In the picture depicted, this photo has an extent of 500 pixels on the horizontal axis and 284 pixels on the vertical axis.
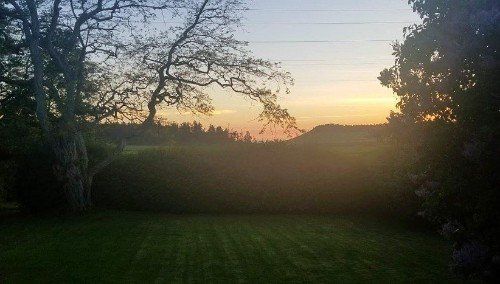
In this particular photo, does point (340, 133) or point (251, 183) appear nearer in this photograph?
point (251, 183)

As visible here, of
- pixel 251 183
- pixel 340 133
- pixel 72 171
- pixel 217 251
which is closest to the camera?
pixel 217 251

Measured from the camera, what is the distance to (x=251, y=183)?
82.5ft

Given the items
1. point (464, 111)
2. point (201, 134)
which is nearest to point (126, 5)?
point (464, 111)

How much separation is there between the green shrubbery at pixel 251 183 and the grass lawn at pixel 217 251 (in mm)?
2693

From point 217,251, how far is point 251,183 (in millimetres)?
10549

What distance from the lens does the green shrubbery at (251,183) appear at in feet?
82.4

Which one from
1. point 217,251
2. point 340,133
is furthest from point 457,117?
point 340,133

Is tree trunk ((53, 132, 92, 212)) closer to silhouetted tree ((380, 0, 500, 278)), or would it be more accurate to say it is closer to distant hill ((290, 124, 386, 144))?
distant hill ((290, 124, 386, 144))

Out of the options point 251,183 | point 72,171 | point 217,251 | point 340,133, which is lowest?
point 217,251

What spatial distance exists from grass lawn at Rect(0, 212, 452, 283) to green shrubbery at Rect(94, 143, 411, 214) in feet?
8.84

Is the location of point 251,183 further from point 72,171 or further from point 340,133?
point 340,133

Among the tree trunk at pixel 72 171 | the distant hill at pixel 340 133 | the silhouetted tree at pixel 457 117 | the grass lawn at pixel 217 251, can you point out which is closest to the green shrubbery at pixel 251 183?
the tree trunk at pixel 72 171

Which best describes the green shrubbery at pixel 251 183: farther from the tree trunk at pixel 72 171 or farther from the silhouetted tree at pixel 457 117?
the silhouetted tree at pixel 457 117

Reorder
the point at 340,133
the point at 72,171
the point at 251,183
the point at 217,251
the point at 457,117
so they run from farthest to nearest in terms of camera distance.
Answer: the point at 340,133 < the point at 251,183 < the point at 72,171 < the point at 217,251 < the point at 457,117
